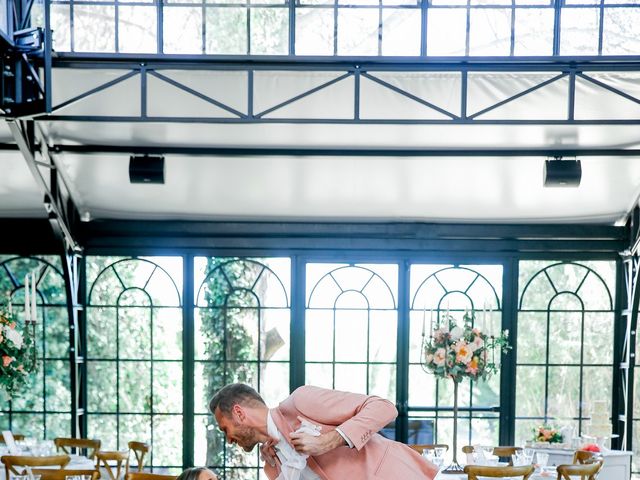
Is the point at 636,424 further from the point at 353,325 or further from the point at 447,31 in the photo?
the point at 447,31

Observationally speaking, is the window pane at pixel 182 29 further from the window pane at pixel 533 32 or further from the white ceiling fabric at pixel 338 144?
the window pane at pixel 533 32

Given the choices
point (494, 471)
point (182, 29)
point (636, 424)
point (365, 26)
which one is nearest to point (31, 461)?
point (494, 471)

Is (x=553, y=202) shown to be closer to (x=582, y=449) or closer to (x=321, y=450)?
(x=582, y=449)

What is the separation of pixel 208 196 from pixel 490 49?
3.18 meters

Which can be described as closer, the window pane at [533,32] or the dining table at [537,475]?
the dining table at [537,475]

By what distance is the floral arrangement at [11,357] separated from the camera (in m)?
6.73

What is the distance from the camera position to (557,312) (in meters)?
8.69

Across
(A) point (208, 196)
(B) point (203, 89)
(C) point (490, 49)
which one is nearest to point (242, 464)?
(A) point (208, 196)

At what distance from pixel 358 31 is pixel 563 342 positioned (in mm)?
4200

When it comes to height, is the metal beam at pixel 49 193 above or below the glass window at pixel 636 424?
above

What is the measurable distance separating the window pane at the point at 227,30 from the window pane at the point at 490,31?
1.79 metres

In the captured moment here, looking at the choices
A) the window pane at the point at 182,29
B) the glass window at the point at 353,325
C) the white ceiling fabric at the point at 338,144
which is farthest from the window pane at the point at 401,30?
the glass window at the point at 353,325

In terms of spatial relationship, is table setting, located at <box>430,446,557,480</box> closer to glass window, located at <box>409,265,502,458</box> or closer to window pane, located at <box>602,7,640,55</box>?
glass window, located at <box>409,265,502,458</box>

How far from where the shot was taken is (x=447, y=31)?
6453 millimetres
